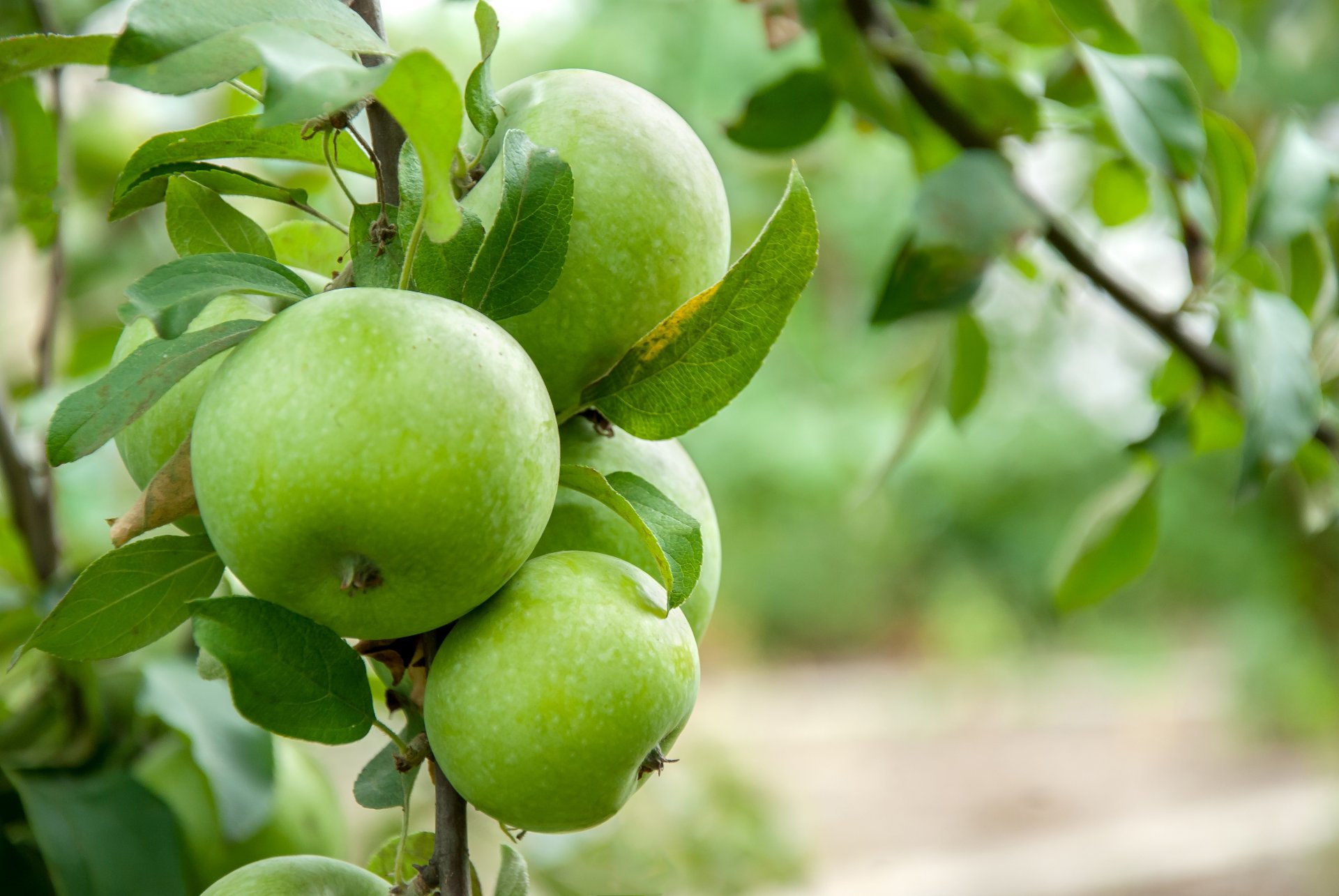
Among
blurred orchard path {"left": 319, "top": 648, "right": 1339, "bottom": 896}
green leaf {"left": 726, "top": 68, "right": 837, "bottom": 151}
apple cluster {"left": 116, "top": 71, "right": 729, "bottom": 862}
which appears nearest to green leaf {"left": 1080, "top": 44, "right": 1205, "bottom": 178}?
green leaf {"left": 726, "top": 68, "right": 837, "bottom": 151}

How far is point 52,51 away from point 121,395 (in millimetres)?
116

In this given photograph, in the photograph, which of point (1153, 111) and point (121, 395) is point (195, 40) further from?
point (1153, 111)

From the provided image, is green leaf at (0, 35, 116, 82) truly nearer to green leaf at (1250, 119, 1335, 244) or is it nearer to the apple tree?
the apple tree

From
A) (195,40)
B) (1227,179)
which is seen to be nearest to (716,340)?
(195,40)

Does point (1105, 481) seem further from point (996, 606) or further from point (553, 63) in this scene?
point (553, 63)

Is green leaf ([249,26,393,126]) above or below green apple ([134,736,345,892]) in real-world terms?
above

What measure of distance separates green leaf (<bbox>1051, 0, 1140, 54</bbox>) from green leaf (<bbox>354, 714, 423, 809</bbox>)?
50cm

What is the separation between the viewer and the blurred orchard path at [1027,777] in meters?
2.61

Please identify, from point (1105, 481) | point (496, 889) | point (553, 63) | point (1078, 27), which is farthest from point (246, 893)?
point (1105, 481)

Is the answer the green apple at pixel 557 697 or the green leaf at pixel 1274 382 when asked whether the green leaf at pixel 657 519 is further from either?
the green leaf at pixel 1274 382

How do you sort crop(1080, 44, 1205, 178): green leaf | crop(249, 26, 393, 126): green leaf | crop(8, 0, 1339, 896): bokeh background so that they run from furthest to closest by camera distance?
crop(8, 0, 1339, 896): bokeh background < crop(1080, 44, 1205, 178): green leaf < crop(249, 26, 393, 126): green leaf

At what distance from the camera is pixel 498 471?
0.82 feet

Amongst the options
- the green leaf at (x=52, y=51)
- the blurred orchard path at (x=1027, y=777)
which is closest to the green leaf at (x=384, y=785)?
the green leaf at (x=52, y=51)

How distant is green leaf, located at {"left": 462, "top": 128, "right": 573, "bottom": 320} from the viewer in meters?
0.27
